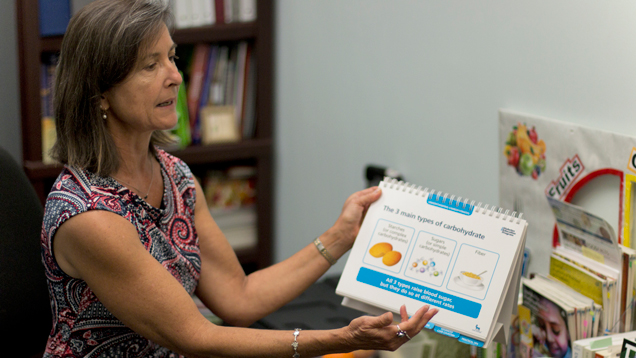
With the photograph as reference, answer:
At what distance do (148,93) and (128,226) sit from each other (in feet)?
0.84

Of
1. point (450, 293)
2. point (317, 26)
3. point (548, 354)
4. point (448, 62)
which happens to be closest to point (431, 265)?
point (450, 293)

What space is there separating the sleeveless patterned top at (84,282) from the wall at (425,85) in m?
0.74

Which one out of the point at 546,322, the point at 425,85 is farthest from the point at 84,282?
the point at 425,85

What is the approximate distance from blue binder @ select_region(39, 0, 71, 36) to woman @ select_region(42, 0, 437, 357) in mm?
887

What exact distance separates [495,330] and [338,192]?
1.09m

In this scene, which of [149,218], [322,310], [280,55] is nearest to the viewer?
[149,218]

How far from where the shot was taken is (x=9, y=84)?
215cm

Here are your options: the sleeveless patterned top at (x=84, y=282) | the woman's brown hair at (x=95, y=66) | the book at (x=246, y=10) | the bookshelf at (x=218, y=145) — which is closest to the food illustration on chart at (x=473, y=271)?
the sleeveless patterned top at (x=84, y=282)

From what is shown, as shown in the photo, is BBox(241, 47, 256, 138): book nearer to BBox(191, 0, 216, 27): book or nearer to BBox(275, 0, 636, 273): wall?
BBox(275, 0, 636, 273): wall

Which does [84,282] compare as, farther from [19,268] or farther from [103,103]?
[103,103]

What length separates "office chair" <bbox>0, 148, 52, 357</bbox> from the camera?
1364mm

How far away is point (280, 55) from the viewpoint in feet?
8.10

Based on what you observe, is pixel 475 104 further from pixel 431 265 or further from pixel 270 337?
pixel 270 337

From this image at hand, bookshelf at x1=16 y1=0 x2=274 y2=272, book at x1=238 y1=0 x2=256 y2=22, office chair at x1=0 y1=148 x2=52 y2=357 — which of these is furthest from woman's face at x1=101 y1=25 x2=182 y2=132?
book at x1=238 y1=0 x2=256 y2=22
